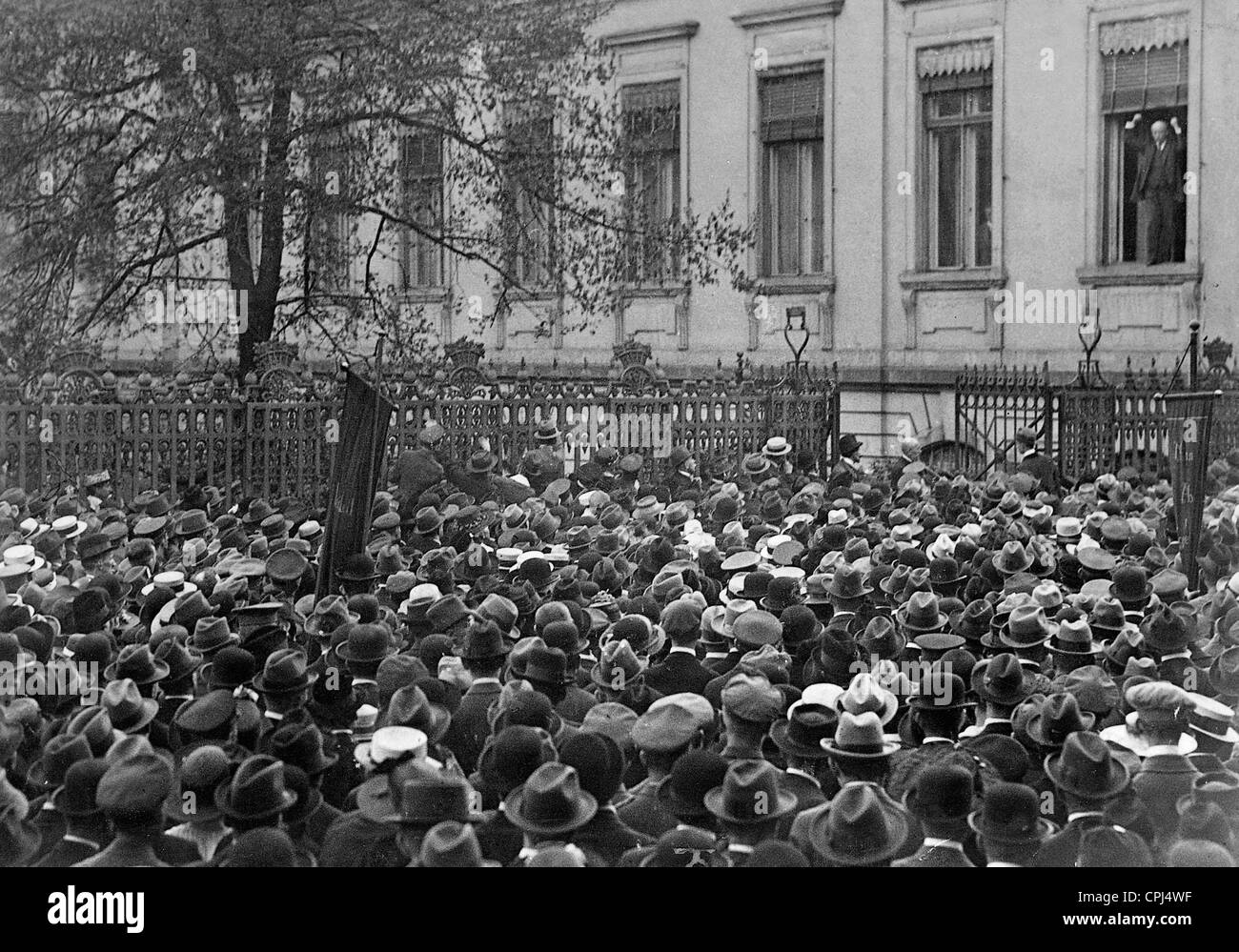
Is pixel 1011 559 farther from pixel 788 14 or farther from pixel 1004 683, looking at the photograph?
pixel 788 14

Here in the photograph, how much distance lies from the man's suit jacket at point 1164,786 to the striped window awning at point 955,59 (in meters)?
5.08

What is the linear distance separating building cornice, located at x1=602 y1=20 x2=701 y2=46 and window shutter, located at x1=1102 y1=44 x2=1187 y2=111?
7.24 ft

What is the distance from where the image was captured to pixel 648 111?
27.8 ft

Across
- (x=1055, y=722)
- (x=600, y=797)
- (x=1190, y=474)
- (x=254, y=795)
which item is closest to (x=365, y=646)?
(x=254, y=795)

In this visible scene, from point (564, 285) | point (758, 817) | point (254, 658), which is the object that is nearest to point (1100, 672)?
point (758, 817)

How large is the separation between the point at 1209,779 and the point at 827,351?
5929mm

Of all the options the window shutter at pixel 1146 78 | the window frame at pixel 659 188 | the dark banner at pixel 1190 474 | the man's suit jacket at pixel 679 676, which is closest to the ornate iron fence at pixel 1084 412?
the window shutter at pixel 1146 78

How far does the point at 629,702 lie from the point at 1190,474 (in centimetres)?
252

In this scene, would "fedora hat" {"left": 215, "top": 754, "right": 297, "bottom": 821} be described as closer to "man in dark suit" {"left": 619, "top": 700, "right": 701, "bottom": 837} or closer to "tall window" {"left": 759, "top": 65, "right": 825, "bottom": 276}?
"man in dark suit" {"left": 619, "top": 700, "right": 701, "bottom": 837}

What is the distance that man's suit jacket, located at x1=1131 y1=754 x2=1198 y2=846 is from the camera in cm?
276

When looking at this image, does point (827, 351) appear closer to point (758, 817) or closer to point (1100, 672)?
point (1100, 672)

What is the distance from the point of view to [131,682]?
3.20 metres

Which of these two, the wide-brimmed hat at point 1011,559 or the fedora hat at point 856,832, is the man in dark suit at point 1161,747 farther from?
the wide-brimmed hat at point 1011,559

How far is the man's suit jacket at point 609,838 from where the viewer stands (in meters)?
2.74
